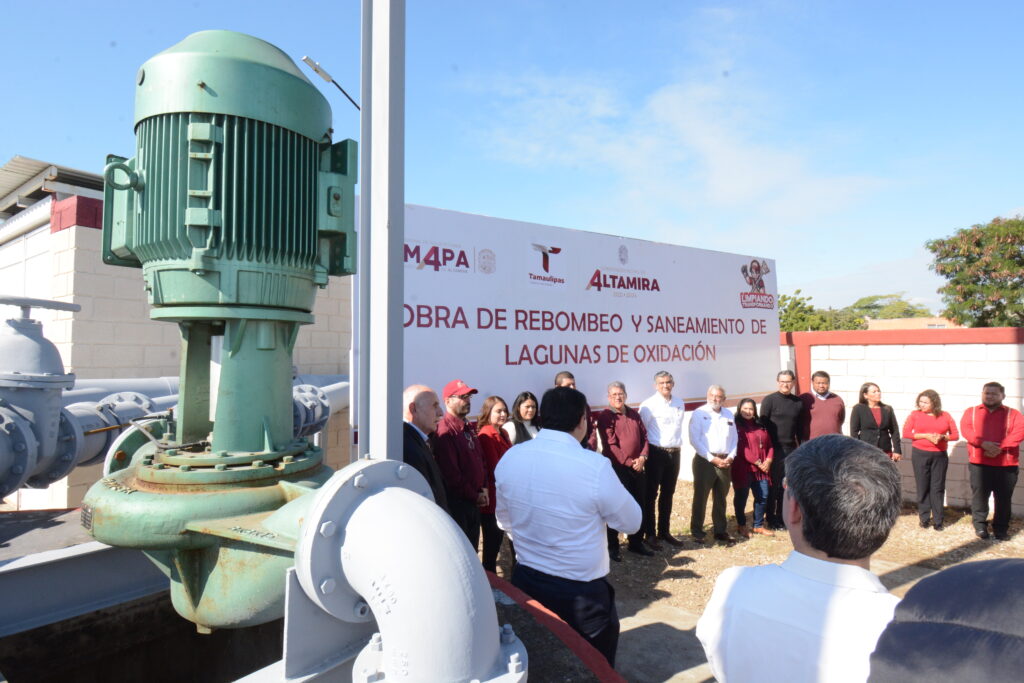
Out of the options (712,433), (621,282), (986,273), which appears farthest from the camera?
(986,273)

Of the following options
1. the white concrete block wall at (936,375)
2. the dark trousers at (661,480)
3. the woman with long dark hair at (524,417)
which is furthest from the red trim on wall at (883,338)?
the woman with long dark hair at (524,417)

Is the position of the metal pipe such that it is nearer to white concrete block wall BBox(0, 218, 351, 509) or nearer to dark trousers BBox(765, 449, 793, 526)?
white concrete block wall BBox(0, 218, 351, 509)

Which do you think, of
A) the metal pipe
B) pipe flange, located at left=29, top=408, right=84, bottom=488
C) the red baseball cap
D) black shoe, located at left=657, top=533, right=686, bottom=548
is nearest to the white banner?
the red baseball cap

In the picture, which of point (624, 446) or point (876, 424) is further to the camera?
point (876, 424)

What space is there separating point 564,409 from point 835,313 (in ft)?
202

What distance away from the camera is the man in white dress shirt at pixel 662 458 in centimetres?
588

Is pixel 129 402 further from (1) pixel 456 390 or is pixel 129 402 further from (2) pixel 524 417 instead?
(2) pixel 524 417

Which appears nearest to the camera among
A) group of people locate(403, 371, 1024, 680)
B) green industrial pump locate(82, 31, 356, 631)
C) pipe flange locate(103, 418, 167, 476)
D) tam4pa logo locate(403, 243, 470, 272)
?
group of people locate(403, 371, 1024, 680)

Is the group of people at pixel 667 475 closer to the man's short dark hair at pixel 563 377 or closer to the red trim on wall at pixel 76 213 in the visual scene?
the man's short dark hair at pixel 563 377

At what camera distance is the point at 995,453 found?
5953 millimetres

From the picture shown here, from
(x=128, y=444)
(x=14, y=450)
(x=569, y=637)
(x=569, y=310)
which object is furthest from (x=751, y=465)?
(x=14, y=450)

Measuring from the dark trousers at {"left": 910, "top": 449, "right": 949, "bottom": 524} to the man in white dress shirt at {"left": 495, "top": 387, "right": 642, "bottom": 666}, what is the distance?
5357 mm

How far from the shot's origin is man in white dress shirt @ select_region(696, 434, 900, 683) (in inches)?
41.6

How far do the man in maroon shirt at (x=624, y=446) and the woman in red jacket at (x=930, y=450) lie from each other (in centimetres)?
298
